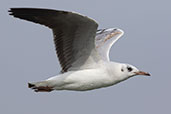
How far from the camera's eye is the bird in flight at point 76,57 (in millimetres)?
13117

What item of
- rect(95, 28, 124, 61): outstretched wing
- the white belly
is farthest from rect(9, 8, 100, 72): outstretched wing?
rect(95, 28, 124, 61): outstretched wing

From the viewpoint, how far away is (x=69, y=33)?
1362cm

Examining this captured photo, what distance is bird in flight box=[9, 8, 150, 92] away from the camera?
43.0 ft

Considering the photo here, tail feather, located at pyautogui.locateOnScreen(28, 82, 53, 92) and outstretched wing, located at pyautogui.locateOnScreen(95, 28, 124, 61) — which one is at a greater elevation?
outstretched wing, located at pyautogui.locateOnScreen(95, 28, 124, 61)

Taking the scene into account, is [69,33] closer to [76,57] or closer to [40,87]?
[76,57]

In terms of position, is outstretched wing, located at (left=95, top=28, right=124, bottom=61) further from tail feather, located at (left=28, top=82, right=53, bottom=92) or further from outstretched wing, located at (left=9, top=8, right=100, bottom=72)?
tail feather, located at (left=28, top=82, right=53, bottom=92)

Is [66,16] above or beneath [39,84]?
above

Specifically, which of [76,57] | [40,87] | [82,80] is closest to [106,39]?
[76,57]

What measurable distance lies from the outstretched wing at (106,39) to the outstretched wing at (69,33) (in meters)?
0.86

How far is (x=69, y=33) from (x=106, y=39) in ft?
10.8

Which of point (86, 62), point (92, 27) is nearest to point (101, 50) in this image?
point (86, 62)

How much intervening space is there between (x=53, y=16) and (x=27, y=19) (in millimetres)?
589

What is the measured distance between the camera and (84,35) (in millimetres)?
13453

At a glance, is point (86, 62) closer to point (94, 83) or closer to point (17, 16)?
point (94, 83)
